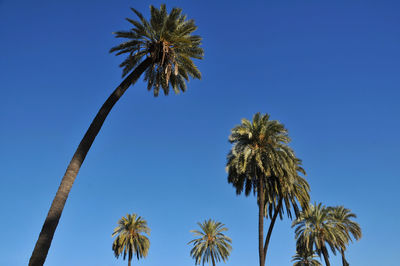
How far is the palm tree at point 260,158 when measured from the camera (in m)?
31.0

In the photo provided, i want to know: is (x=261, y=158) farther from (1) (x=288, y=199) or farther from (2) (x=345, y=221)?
(2) (x=345, y=221)

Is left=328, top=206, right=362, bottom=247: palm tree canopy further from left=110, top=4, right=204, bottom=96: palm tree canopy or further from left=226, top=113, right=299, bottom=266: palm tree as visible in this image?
left=110, top=4, right=204, bottom=96: palm tree canopy

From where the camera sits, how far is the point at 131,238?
58.6 m

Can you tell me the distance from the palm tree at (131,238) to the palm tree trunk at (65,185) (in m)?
46.6

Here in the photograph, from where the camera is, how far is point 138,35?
63.2ft

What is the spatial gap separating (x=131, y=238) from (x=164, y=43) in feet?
157

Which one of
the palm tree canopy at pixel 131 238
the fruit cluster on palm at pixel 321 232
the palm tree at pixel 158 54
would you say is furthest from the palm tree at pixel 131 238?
the palm tree at pixel 158 54

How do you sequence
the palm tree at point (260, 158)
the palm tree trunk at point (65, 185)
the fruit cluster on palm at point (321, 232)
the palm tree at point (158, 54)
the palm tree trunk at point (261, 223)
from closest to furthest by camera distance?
the palm tree trunk at point (65, 185)
the palm tree at point (158, 54)
the palm tree trunk at point (261, 223)
the palm tree at point (260, 158)
the fruit cluster on palm at point (321, 232)

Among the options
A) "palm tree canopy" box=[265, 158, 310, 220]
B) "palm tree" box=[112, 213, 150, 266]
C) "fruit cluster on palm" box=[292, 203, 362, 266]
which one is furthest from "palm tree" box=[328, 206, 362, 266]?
"palm tree" box=[112, 213, 150, 266]

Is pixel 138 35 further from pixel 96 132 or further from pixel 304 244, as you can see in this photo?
pixel 304 244

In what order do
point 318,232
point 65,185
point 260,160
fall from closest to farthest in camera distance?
point 65,185 < point 260,160 < point 318,232

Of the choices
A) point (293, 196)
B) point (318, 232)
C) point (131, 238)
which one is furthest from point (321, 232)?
point (131, 238)

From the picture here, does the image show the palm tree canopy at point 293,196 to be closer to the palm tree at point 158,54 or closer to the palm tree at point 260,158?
the palm tree at point 260,158

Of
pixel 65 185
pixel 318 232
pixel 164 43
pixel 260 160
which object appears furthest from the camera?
pixel 318 232
